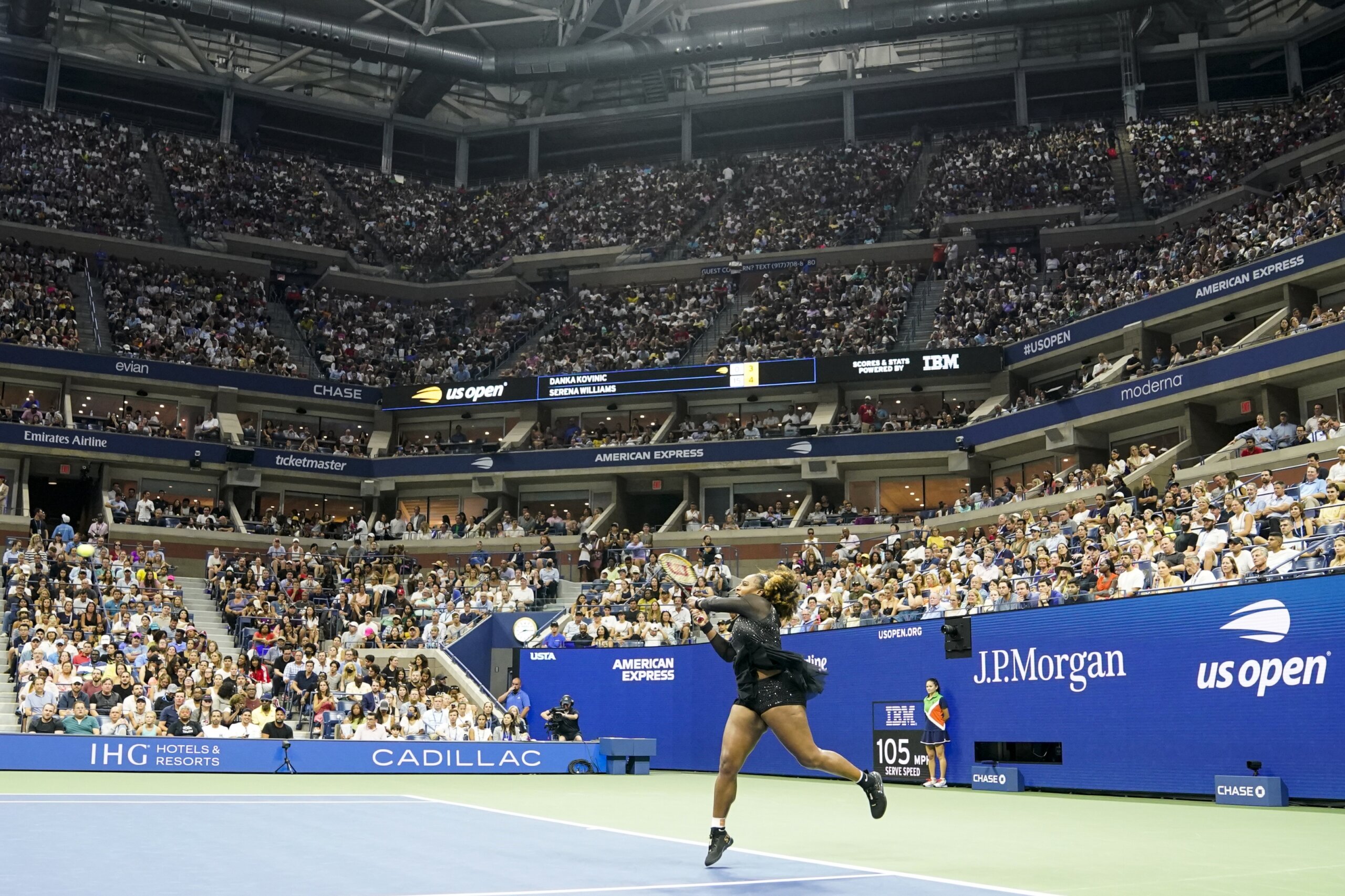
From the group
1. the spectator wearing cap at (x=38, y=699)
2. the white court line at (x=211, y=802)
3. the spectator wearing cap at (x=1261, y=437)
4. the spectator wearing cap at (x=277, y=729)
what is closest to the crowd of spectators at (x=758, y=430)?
the spectator wearing cap at (x=1261, y=437)

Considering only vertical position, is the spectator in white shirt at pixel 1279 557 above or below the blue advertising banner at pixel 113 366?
below

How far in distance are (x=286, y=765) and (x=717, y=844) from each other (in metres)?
16.4

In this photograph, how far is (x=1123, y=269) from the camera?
45.2m

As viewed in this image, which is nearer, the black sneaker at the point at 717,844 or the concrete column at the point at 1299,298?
the black sneaker at the point at 717,844

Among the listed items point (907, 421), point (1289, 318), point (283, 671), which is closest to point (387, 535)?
point (283, 671)

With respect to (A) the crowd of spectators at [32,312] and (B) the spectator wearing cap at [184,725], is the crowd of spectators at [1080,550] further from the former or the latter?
(A) the crowd of spectators at [32,312]

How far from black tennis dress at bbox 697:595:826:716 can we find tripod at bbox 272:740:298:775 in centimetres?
1601

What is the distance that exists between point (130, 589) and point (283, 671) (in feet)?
21.2

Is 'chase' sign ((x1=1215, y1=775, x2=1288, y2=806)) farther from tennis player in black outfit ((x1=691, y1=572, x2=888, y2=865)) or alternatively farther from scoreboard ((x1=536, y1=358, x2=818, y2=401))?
scoreboard ((x1=536, y1=358, x2=818, y2=401))

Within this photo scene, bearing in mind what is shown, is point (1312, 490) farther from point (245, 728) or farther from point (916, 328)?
point (916, 328)

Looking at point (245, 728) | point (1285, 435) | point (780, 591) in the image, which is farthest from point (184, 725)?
point (1285, 435)

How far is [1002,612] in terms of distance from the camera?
22.0m

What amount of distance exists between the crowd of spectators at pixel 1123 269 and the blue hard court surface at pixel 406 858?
33017 mm

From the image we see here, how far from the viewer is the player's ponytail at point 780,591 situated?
9500 millimetres
